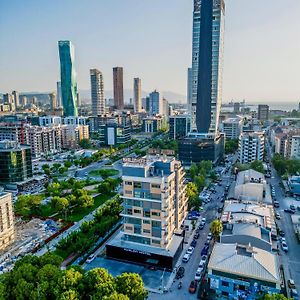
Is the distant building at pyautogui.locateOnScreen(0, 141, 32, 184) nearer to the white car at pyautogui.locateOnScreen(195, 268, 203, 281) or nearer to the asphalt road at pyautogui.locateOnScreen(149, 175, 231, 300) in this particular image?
the asphalt road at pyautogui.locateOnScreen(149, 175, 231, 300)

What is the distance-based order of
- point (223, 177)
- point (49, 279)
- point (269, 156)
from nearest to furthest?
point (49, 279), point (223, 177), point (269, 156)


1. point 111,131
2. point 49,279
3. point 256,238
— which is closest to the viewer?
point 49,279

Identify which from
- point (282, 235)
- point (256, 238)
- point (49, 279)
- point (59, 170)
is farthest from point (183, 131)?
point (49, 279)

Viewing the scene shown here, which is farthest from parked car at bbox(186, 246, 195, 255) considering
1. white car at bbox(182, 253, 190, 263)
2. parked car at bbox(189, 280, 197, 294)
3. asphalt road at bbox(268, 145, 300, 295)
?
asphalt road at bbox(268, 145, 300, 295)

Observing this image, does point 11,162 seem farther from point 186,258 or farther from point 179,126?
point 179,126

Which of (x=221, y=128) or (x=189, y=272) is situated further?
(x=221, y=128)

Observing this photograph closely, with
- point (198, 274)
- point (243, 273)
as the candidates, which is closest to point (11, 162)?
point (198, 274)

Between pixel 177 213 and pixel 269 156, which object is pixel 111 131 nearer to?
pixel 269 156

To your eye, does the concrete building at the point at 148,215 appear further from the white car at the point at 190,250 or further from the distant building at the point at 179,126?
the distant building at the point at 179,126
